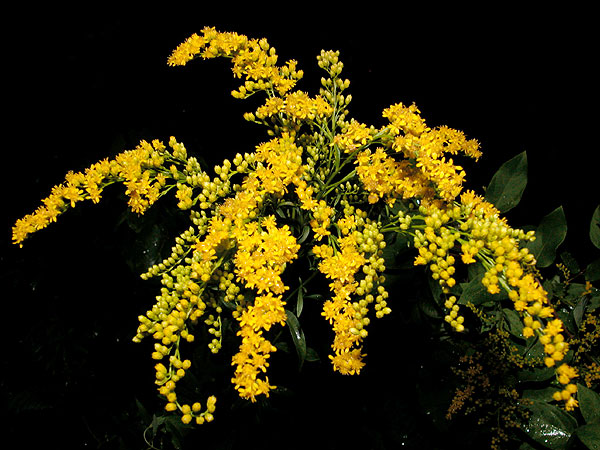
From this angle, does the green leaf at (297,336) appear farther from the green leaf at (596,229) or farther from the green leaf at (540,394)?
the green leaf at (596,229)

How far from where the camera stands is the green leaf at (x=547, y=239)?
1.05 meters

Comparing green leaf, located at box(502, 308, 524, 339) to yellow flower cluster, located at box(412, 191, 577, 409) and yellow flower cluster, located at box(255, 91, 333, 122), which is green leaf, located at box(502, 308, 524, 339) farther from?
yellow flower cluster, located at box(255, 91, 333, 122)

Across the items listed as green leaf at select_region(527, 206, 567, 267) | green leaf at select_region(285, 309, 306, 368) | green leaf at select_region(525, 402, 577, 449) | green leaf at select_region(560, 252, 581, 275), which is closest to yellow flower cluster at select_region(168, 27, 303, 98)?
green leaf at select_region(285, 309, 306, 368)

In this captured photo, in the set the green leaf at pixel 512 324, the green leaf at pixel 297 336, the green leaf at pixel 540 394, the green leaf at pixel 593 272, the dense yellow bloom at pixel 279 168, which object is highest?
the dense yellow bloom at pixel 279 168

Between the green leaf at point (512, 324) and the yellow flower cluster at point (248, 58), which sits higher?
the yellow flower cluster at point (248, 58)

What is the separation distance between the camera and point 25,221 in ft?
2.92

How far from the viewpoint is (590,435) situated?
Result: 0.86m

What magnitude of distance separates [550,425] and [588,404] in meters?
0.10

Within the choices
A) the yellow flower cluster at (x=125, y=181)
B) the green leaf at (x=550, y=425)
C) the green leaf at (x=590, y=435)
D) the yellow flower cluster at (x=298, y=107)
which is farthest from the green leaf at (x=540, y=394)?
the yellow flower cluster at (x=125, y=181)

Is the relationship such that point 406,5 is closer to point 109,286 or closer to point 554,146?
point 554,146

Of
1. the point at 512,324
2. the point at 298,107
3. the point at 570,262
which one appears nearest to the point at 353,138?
the point at 298,107

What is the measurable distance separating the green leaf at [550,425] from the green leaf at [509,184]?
48cm

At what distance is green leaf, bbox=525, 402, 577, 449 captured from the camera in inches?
37.2

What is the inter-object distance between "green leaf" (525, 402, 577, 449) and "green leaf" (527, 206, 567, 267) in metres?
0.34
